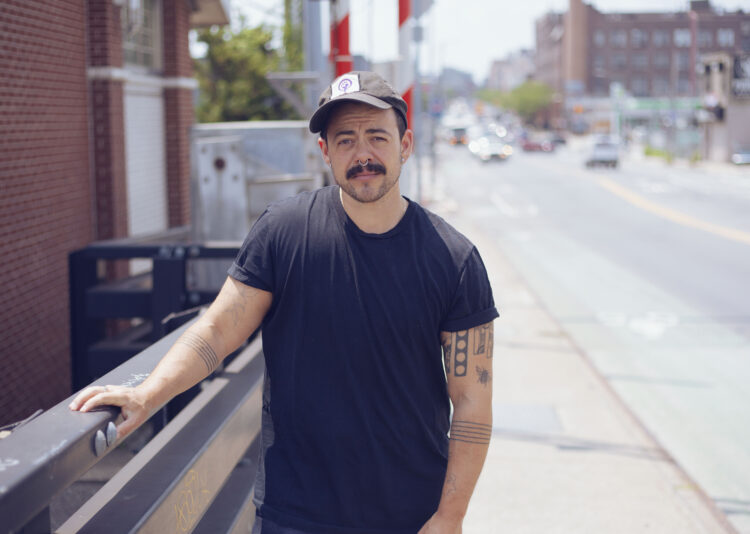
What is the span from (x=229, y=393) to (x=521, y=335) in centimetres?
762

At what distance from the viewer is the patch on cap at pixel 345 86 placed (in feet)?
8.21

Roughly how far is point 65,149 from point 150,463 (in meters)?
5.17

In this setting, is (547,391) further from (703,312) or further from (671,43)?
(671,43)

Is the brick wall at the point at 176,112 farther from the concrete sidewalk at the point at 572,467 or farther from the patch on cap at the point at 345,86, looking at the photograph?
the patch on cap at the point at 345,86

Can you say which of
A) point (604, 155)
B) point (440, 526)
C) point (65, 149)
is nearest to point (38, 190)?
point (65, 149)

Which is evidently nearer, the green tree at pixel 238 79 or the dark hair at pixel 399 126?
the dark hair at pixel 399 126

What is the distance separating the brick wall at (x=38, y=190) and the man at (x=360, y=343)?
3908 mm

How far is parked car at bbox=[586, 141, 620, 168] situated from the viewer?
58969mm


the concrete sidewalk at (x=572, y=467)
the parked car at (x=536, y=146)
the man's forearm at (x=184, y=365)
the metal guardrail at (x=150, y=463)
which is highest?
the parked car at (x=536, y=146)

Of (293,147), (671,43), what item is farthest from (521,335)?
(671,43)

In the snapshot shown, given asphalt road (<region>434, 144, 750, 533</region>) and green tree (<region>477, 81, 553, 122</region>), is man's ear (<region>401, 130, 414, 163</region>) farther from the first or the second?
green tree (<region>477, 81, 553, 122</region>)

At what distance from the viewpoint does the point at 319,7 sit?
6320 mm

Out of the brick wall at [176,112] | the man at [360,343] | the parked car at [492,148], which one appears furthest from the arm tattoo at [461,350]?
the parked car at [492,148]

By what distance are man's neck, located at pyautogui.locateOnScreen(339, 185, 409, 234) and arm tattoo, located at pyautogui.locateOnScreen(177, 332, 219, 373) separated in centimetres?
53
